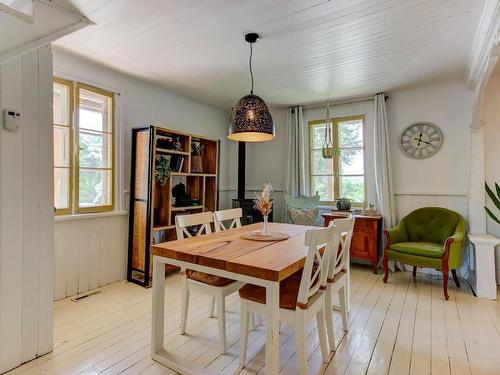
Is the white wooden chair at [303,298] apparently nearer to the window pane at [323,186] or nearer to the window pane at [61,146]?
the window pane at [61,146]

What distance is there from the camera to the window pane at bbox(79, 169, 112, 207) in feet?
10.4

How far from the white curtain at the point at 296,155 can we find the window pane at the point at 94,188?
2.72 m

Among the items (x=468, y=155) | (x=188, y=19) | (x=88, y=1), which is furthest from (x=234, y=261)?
(x=468, y=155)

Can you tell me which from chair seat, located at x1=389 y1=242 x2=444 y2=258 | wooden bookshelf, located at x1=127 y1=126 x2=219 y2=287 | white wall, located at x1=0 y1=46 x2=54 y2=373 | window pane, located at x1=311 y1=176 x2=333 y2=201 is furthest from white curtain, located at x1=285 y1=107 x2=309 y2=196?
white wall, located at x1=0 y1=46 x2=54 y2=373

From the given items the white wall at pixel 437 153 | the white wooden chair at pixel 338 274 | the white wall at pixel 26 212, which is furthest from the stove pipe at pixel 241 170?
the white wall at pixel 26 212

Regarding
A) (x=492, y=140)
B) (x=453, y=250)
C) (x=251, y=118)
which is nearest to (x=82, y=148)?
(x=251, y=118)

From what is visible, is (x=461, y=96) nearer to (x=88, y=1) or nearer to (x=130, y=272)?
(x=88, y=1)

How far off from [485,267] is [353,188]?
73.5 inches

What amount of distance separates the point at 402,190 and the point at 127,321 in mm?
3770

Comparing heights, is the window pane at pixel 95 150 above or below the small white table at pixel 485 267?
above

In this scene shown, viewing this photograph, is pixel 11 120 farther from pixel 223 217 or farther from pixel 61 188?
pixel 223 217

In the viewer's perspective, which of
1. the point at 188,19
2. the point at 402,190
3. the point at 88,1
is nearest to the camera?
the point at 88,1

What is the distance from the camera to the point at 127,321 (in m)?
2.49

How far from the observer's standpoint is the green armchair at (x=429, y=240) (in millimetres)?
3096
